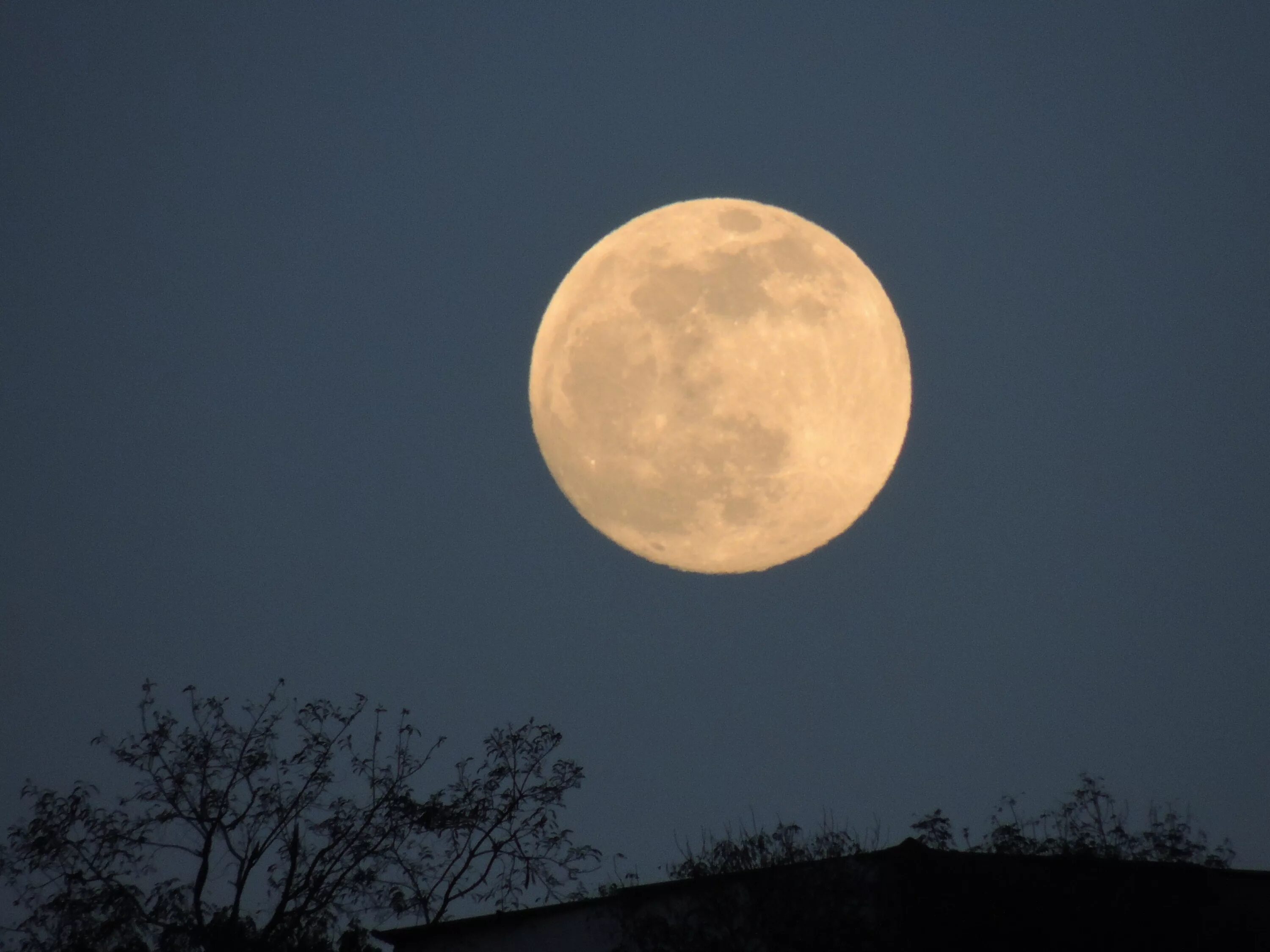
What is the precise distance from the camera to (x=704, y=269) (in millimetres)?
21172

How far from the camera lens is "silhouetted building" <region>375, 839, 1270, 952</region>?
16562mm

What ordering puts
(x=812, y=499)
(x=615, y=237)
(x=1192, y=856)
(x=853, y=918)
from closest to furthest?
(x=853, y=918) < (x=812, y=499) < (x=615, y=237) < (x=1192, y=856)

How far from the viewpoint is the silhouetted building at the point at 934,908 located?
652 inches

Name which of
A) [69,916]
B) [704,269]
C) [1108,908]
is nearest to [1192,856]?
[1108,908]

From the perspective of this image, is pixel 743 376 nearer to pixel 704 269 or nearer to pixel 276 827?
pixel 704 269

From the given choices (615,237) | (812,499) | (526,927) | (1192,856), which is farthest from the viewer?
(1192,856)

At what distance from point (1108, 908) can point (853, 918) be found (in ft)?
13.6

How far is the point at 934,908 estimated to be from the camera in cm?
1650

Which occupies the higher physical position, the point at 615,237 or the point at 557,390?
the point at 615,237

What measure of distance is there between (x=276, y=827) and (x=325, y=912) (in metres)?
1.96

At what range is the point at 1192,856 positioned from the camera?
2455cm

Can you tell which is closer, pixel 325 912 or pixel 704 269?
pixel 704 269

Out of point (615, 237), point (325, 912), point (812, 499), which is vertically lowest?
point (325, 912)

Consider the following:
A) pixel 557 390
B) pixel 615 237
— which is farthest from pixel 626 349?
pixel 615 237
